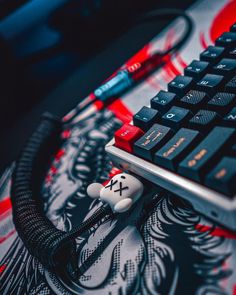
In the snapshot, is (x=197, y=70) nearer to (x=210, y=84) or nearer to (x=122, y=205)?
(x=210, y=84)

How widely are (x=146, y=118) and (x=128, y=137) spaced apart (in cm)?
3

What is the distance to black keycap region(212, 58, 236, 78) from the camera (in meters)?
0.39

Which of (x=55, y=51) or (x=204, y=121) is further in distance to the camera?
(x=55, y=51)

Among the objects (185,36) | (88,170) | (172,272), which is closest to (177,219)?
(172,272)

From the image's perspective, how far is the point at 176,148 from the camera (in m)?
0.34

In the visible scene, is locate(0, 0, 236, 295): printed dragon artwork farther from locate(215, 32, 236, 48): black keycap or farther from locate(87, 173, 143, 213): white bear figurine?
locate(215, 32, 236, 48): black keycap

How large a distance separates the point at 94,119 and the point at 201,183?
0.30 meters

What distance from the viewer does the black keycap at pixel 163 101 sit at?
0.39m

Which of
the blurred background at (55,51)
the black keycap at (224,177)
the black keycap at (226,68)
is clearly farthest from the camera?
the blurred background at (55,51)

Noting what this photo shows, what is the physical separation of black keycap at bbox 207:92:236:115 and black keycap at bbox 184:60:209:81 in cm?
6

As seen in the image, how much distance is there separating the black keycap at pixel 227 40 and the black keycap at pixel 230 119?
0.13 meters

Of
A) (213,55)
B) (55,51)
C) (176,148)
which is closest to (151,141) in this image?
(176,148)

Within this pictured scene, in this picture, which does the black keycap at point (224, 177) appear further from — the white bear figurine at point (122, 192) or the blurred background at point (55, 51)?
the blurred background at point (55, 51)

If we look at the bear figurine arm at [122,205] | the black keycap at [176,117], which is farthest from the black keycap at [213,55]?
the bear figurine arm at [122,205]
